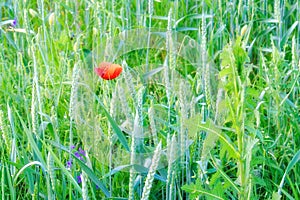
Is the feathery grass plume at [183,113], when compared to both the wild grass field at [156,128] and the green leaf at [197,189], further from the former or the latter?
the green leaf at [197,189]

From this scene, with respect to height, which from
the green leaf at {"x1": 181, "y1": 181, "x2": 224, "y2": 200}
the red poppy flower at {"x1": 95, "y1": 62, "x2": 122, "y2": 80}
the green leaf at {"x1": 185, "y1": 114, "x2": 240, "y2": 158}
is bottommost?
the green leaf at {"x1": 181, "y1": 181, "x2": 224, "y2": 200}

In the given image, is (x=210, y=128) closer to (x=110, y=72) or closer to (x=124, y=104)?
(x=124, y=104)

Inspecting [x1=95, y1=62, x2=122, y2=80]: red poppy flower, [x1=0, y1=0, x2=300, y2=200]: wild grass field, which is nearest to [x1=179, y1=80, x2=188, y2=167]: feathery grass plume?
[x1=0, y1=0, x2=300, y2=200]: wild grass field

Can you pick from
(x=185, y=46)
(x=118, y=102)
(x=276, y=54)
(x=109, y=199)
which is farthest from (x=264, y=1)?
(x=109, y=199)

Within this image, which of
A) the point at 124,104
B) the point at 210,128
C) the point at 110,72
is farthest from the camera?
the point at 110,72

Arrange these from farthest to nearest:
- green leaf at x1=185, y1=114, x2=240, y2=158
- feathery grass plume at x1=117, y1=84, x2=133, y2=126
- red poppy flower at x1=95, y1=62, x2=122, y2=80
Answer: red poppy flower at x1=95, y1=62, x2=122, y2=80 → feathery grass plume at x1=117, y1=84, x2=133, y2=126 → green leaf at x1=185, y1=114, x2=240, y2=158

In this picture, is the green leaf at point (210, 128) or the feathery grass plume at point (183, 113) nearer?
the green leaf at point (210, 128)

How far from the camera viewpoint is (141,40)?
1.59 m

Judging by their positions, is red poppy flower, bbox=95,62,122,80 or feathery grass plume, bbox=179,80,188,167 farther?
red poppy flower, bbox=95,62,122,80

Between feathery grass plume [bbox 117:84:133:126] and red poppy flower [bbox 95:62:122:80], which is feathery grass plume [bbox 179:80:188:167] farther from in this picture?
red poppy flower [bbox 95:62:122:80]

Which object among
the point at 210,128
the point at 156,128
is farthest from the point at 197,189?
the point at 156,128

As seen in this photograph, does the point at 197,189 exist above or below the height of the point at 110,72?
below

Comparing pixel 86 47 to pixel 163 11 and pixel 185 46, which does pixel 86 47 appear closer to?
pixel 163 11

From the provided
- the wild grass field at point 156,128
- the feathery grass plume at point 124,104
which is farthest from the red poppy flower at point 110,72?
the feathery grass plume at point 124,104
